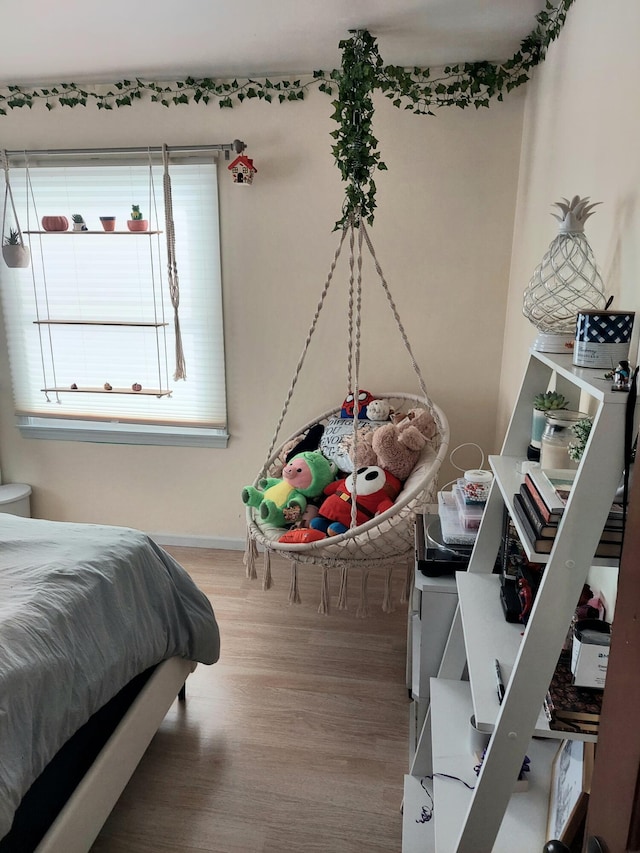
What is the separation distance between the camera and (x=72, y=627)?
1.51m

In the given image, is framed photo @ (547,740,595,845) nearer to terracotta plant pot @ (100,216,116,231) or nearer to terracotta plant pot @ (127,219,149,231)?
terracotta plant pot @ (127,219,149,231)

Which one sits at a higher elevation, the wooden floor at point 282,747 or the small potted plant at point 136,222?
the small potted plant at point 136,222

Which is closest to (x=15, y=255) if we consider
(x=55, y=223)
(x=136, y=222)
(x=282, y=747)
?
(x=55, y=223)

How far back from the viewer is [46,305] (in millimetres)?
3293

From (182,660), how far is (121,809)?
17.5 inches

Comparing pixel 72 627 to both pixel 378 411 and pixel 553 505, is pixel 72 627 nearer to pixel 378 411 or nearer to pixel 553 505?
pixel 553 505

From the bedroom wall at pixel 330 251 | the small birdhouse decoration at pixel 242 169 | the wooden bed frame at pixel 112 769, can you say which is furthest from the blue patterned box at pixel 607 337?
the small birdhouse decoration at pixel 242 169

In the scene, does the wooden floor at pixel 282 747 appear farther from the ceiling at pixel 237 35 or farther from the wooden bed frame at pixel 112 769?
the ceiling at pixel 237 35

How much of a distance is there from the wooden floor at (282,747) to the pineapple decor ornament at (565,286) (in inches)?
57.3

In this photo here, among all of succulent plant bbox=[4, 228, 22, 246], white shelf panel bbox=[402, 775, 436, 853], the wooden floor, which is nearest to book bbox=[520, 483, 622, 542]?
white shelf panel bbox=[402, 775, 436, 853]

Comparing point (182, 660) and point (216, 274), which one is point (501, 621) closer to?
point (182, 660)

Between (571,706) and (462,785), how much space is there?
0.51m

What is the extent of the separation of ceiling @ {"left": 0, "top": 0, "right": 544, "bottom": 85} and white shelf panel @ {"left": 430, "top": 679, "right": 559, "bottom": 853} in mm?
2326

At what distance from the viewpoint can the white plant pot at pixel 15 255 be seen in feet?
9.87
